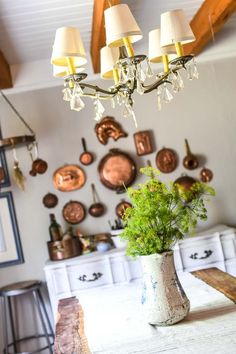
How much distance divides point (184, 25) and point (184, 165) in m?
2.00

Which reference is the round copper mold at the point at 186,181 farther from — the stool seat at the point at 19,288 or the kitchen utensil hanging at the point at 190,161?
the stool seat at the point at 19,288

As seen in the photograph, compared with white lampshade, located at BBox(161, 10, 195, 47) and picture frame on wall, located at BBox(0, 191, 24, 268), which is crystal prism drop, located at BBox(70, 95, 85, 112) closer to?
white lampshade, located at BBox(161, 10, 195, 47)

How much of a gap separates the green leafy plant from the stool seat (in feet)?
5.81

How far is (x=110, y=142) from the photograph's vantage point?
392cm

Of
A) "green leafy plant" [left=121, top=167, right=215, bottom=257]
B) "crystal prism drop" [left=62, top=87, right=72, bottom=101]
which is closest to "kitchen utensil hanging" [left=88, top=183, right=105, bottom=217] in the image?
"crystal prism drop" [left=62, top=87, right=72, bottom=101]

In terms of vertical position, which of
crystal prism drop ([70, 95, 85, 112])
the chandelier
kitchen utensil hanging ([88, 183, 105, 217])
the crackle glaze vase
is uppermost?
the chandelier

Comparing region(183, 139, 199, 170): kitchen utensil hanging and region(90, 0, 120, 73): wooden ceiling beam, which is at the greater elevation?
region(90, 0, 120, 73): wooden ceiling beam

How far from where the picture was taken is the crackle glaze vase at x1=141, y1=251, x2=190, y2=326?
6.17ft

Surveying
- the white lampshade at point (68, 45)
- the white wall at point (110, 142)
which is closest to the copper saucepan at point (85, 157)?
the white wall at point (110, 142)

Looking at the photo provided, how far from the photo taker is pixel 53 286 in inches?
136

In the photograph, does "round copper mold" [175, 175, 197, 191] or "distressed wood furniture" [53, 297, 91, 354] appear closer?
"distressed wood furniture" [53, 297, 91, 354]

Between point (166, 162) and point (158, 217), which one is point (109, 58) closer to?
point (158, 217)

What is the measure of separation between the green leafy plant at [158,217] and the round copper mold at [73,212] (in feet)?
6.35

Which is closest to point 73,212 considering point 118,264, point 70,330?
point 118,264
